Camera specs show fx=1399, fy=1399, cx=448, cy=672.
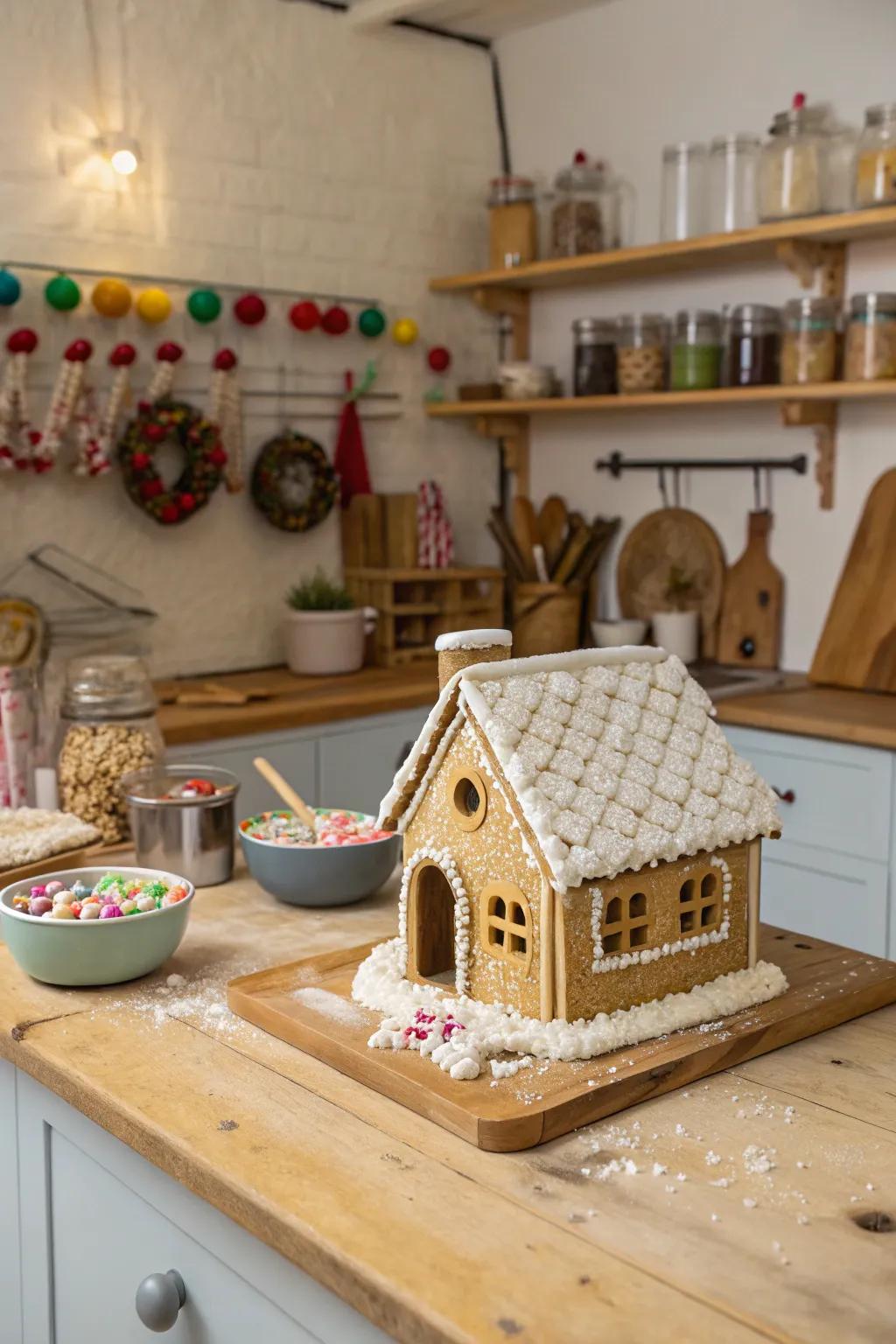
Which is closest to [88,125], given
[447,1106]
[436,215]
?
[436,215]

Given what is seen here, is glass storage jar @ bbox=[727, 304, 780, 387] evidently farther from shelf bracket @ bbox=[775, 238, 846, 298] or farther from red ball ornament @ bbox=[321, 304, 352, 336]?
red ball ornament @ bbox=[321, 304, 352, 336]

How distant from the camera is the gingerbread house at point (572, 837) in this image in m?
1.32

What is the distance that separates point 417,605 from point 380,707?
22.0 inches

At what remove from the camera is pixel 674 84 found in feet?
12.4

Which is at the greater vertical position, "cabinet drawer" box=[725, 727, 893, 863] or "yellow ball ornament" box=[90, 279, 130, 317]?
"yellow ball ornament" box=[90, 279, 130, 317]

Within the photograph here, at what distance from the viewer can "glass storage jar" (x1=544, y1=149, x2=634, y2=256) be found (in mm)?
3781

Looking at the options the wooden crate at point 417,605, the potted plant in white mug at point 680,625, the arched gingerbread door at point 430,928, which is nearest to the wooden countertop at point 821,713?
the potted plant in white mug at point 680,625

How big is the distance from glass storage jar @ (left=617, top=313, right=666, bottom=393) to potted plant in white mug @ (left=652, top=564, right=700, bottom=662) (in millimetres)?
519

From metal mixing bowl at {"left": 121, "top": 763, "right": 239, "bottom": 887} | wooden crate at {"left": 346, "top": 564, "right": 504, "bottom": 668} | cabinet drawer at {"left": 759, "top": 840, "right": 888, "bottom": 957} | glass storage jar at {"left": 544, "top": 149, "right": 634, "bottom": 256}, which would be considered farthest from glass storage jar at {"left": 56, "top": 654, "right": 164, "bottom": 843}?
glass storage jar at {"left": 544, "top": 149, "right": 634, "bottom": 256}

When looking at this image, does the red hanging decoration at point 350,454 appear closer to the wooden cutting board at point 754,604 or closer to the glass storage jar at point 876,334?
the wooden cutting board at point 754,604

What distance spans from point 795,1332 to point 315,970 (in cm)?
74

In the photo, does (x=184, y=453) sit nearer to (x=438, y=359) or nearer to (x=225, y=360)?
(x=225, y=360)

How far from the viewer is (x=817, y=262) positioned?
3.38 metres

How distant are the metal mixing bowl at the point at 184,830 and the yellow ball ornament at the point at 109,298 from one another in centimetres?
178
